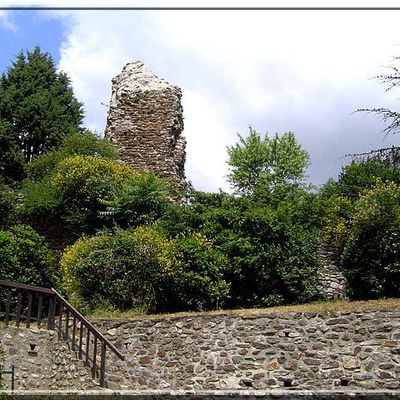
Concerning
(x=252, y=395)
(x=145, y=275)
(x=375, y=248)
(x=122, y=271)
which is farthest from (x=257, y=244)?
(x=252, y=395)

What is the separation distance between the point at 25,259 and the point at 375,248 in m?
7.86

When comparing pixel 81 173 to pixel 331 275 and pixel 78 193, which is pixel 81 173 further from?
pixel 331 275

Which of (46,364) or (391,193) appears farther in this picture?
(391,193)

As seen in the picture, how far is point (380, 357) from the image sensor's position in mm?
12227

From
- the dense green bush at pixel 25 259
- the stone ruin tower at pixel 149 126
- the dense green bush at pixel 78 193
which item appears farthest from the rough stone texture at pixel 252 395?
the stone ruin tower at pixel 149 126

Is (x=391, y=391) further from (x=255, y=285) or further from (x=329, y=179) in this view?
(x=329, y=179)

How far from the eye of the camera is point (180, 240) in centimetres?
1686

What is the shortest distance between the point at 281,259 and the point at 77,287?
190 inches

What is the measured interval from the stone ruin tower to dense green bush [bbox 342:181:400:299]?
831cm

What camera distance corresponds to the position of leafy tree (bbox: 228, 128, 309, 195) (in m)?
34.7

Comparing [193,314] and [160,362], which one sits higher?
[193,314]

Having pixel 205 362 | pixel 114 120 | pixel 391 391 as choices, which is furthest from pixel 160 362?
pixel 114 120

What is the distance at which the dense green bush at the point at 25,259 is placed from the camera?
15648 mm

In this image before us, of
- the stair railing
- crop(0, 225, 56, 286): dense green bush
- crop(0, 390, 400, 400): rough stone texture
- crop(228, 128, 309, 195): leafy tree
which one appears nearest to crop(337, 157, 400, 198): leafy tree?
crop(228, 128, 309, 195): leafy tree
